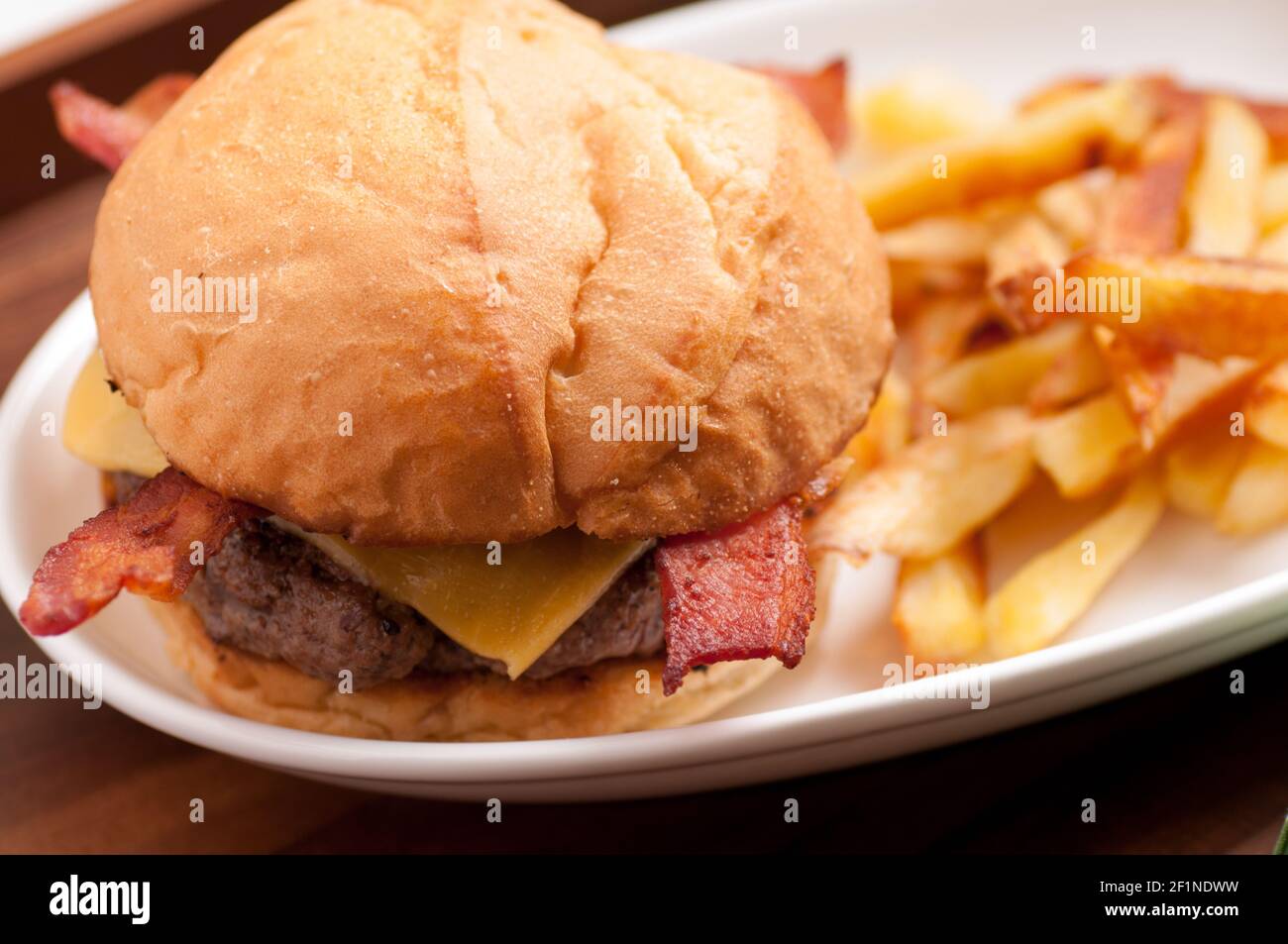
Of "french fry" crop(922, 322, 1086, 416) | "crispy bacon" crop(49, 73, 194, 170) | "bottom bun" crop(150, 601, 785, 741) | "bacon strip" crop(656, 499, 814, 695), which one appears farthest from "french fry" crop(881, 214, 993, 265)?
"crispy bacon" crop(49, 73, 194, 170)

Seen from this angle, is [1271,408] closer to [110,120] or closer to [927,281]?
[927,281]

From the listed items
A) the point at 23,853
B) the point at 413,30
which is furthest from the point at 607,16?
the point at 23,853

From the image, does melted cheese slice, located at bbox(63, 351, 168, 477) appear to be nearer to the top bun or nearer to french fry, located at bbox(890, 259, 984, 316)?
the top bun

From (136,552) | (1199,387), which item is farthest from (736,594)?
(1199,387)

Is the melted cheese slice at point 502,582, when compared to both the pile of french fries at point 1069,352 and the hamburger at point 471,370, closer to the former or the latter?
the hamburger at point 471,370

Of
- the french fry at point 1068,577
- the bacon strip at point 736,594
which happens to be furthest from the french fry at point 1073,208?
the bacon strip at point 736,594
